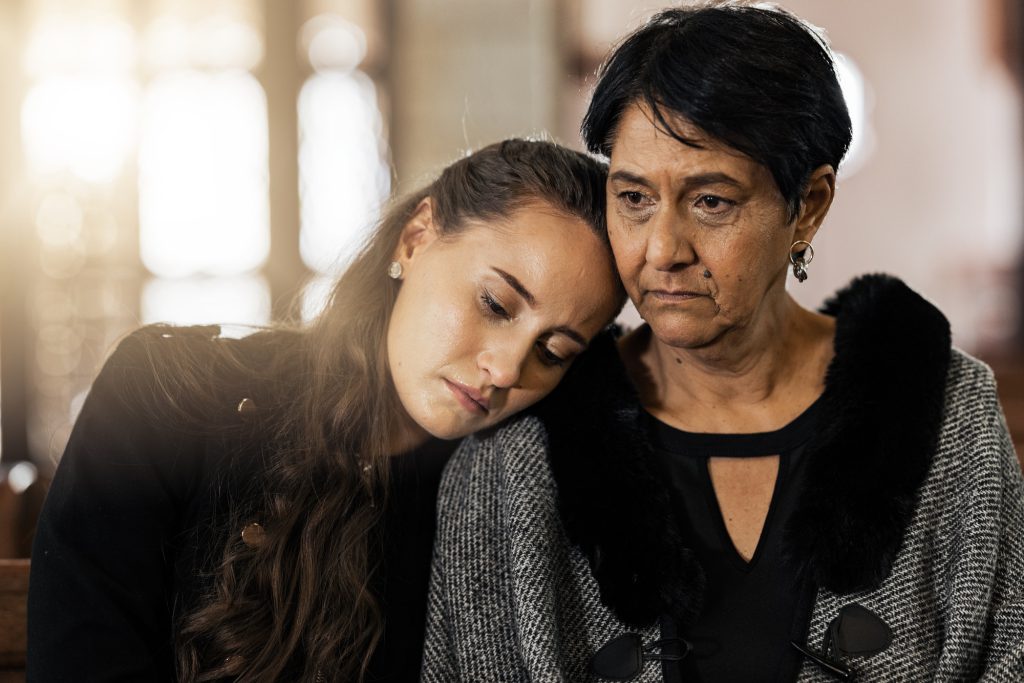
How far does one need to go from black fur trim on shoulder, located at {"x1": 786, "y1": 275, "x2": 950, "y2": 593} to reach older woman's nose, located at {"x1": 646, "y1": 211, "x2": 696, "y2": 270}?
37 centimetres

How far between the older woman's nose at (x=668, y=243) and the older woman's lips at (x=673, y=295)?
38 millimetres

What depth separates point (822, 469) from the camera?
5.38 ft

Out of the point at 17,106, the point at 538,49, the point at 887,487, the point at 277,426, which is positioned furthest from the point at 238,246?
the point at 887,487

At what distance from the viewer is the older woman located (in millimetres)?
1531

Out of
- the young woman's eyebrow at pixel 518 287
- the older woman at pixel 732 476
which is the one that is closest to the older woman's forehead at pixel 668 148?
the older woman at pixel 732 476

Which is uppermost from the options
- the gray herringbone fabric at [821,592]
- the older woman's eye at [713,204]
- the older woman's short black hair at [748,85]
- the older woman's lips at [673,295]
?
the older woman's short black hair at [748,85]

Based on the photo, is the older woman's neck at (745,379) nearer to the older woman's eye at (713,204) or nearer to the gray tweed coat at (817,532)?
the gray tweed coat at (817,532)

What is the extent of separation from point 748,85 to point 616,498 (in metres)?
0.63

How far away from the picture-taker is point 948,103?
7820 mm

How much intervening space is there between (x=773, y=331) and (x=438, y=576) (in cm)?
67

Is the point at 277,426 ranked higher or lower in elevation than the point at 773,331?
lower

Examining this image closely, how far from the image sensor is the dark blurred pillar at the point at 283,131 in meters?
5.80

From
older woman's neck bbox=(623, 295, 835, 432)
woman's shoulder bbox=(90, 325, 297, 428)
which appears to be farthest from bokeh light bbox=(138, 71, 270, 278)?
older woman's neck bbox=(623, 295, 835, 432)

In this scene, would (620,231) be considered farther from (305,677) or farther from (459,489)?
(305,677)
